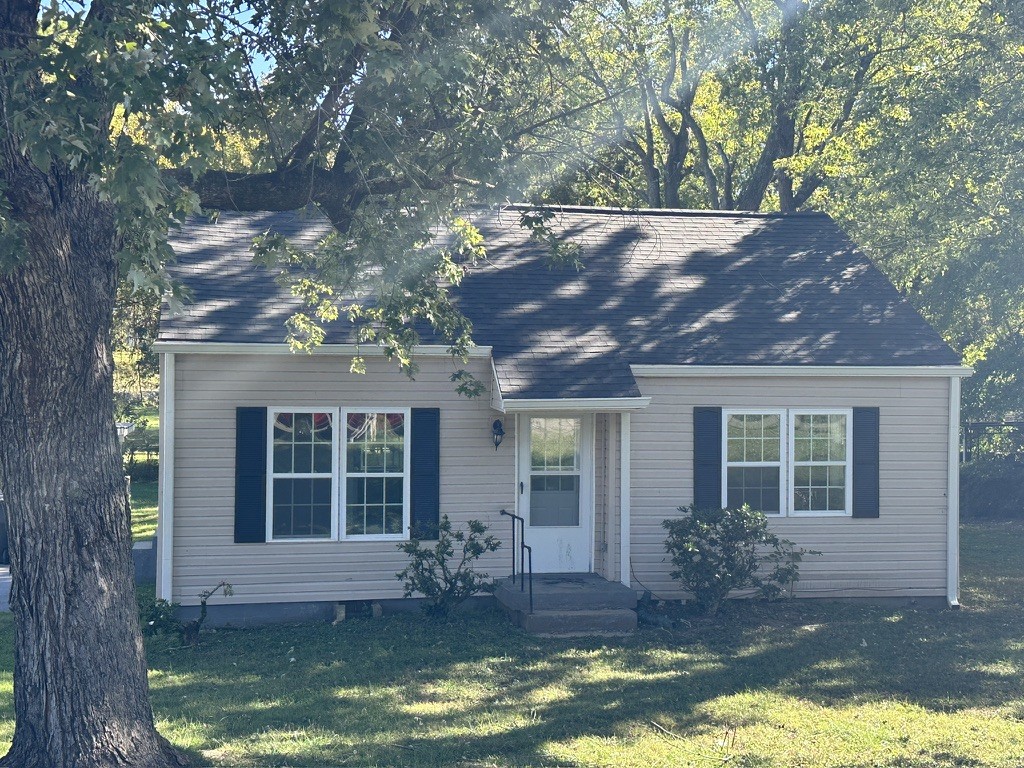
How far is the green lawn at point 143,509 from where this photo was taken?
805 inches

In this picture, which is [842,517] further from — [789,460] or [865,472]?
[789,460]

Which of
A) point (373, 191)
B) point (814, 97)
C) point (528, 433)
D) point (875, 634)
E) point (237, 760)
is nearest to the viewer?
point (237, 760)

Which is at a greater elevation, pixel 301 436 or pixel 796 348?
pixel 796 348

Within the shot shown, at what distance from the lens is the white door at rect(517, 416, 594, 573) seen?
12992 mm

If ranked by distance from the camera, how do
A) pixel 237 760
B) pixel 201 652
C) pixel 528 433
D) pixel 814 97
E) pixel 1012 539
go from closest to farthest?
pixel 237 760, pixel 201 652, pixel 528 433, pixel 1012 539, pixel 814 97

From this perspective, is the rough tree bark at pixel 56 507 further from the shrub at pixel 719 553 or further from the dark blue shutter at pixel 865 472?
the dark blue shutter at pixel 865 472

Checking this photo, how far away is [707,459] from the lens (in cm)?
1281

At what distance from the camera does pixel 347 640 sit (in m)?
11.0

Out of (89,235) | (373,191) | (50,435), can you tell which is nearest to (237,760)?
(50,435)

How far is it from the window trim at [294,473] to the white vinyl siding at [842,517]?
3.50m

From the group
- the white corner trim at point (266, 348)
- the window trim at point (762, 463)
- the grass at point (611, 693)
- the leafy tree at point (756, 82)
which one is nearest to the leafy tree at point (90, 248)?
the grass at point (611, 693)

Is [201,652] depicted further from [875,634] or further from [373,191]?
[875,634]

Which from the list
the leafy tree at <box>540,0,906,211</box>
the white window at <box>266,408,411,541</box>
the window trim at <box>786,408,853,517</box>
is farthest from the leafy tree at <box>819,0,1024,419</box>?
the white window at <box>266,408,411,541</box>

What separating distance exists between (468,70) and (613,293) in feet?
21.2
